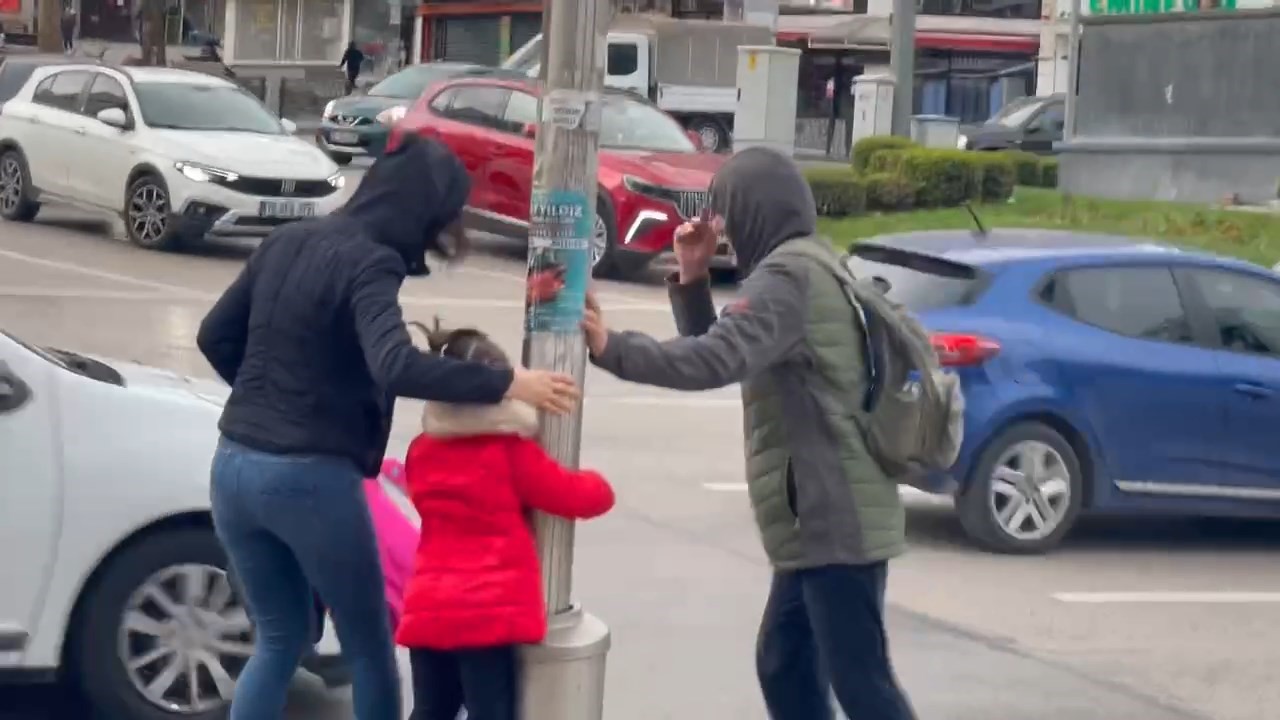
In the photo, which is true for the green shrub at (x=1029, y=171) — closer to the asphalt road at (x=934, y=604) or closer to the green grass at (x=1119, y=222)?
the green grass at (x=1119, y=222)

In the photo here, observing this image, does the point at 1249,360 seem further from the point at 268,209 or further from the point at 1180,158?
the point at 1180,158

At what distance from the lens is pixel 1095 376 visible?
9797 millimetres

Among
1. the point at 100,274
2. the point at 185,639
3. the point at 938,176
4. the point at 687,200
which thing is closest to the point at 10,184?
the point at 100,274

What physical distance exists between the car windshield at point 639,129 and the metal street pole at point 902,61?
6611 mm

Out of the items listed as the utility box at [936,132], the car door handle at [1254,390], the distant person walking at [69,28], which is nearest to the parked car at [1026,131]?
the utility box at [936,132]

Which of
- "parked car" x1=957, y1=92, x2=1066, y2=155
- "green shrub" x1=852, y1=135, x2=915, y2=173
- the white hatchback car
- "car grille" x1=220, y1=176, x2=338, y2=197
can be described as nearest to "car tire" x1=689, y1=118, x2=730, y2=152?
"parked car" x1=957, y1=92, x2=1066, y2=155

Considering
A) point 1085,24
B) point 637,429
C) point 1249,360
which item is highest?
point 1085,24

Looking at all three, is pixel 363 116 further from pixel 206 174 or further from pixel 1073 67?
pixel 206 174

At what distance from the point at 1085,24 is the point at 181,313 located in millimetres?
16212

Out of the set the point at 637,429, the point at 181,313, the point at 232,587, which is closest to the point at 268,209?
the point at 181,313

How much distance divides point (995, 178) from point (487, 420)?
21.2 metres

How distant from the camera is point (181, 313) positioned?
15.7 meters

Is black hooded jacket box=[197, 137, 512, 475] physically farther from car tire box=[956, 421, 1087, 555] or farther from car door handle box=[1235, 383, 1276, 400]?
car door handle box=[1235, 383, 1276, 400]

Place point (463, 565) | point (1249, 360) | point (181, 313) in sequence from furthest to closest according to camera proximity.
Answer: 1. point (181, 313)
2. point (1249, 360)
3. point (463, 565)
